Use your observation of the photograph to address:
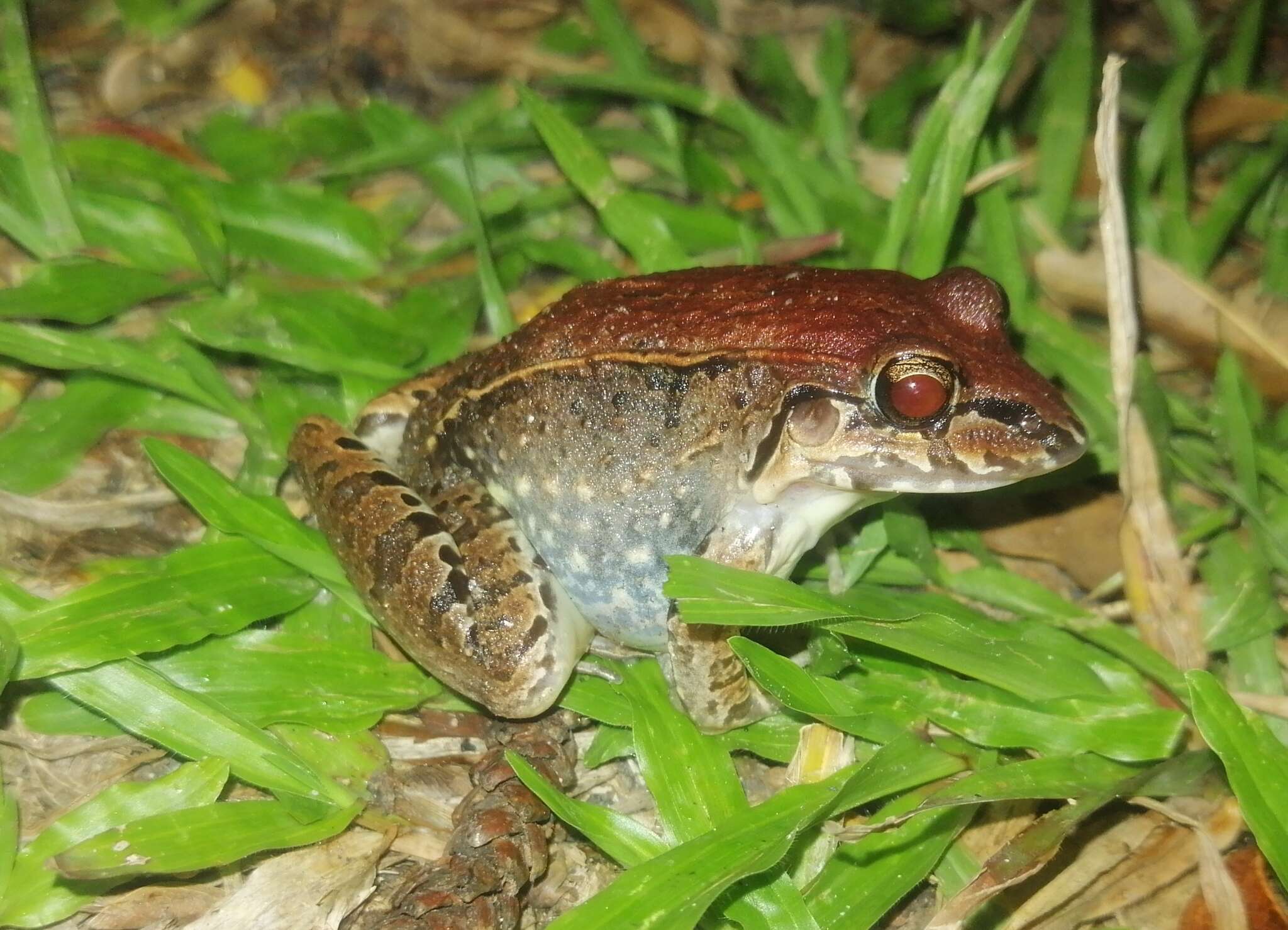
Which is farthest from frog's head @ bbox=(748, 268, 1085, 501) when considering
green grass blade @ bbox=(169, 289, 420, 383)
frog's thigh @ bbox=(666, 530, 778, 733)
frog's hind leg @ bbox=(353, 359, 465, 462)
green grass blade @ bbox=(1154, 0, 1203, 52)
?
green grass blade @ bbox=(1154, 0, 1203, 52)

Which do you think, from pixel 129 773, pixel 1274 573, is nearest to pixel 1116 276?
pixel 1274 573

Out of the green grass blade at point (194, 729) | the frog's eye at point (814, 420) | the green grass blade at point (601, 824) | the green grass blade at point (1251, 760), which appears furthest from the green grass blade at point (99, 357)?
the green grass blade at point (1251, 760)

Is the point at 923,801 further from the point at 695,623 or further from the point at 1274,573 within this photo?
the point at 1274,573

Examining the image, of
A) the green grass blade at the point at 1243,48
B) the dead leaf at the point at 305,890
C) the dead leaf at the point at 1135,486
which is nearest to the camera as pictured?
the dead leaf at the point at 305,890

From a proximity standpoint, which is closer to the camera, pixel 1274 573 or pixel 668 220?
pixel 1274 573

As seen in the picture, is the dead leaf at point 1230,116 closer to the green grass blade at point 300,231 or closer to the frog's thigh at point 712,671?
the frog's thigh at point 712,671

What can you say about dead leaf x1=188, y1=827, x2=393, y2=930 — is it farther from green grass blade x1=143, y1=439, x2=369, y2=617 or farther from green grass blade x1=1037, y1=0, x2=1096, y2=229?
green grass blade x1=1037, y1=0, x2=1096, y2=229

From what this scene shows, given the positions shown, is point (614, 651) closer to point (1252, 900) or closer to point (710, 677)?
point (710, 677)
